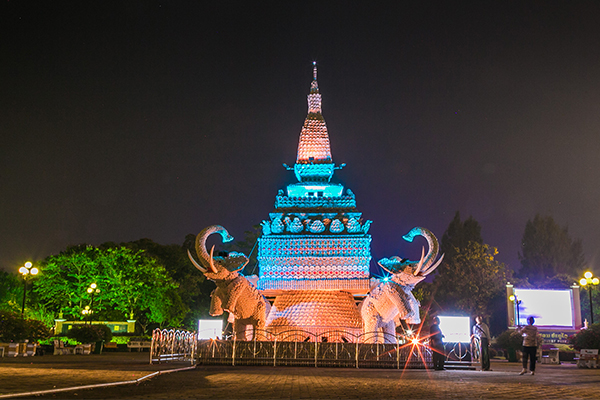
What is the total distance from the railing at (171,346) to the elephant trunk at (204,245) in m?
2.31

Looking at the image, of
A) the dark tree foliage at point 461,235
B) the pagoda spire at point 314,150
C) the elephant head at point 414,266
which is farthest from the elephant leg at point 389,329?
the dark tree foliage at point 461,235

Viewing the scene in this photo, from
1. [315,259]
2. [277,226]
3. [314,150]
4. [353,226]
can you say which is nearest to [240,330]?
[315,259]

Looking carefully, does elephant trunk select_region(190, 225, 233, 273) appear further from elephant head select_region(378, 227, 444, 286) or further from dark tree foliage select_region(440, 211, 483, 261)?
dark tree foliage select_region(440, 211, 483, 261)

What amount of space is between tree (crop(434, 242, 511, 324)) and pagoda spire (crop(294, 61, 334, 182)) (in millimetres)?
21084

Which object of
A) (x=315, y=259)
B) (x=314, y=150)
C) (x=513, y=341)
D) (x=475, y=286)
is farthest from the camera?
(x=475, y=286)

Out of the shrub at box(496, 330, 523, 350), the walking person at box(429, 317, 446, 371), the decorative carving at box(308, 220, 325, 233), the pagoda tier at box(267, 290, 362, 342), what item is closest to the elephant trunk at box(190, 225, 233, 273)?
the pagoda tier at box(267, 290, 362, 342)

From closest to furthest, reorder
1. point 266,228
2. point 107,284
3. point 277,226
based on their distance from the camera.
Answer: point 277,226 < point 266,228 < point 107,284

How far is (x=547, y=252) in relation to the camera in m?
56.3

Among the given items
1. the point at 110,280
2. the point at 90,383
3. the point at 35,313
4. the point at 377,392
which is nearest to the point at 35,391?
the point at 90,383

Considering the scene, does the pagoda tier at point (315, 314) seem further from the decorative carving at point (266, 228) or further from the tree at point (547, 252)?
the tree at point (547, 252)

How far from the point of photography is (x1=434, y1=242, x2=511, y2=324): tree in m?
43.5

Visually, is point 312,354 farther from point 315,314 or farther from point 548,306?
point 548,306

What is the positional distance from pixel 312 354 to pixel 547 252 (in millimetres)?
45843

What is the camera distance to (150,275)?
3619 cm
